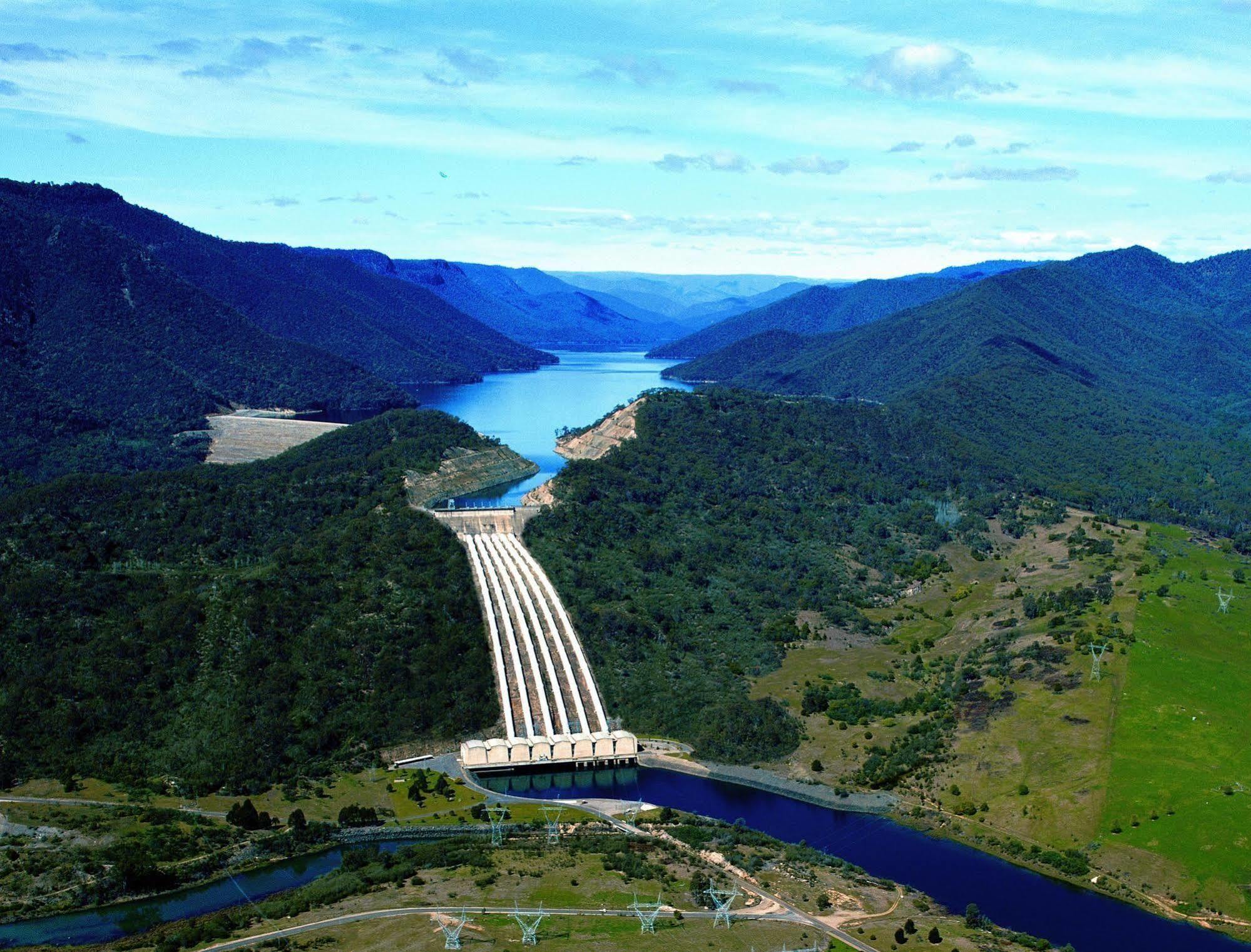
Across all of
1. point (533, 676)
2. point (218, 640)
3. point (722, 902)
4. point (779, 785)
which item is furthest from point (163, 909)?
point (779, 785)

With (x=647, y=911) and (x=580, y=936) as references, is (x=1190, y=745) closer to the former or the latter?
(x=647, y=911)

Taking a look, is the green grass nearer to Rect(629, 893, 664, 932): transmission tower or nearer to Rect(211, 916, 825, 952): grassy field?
Rect(211, 916, 825, 952): grassy field

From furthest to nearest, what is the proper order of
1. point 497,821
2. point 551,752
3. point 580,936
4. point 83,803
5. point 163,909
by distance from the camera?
point 551,752 < point 83,803 < point 497,821 < point 163,909 < point 580,936

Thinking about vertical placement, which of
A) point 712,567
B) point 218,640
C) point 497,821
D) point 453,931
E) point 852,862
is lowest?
point 852,862

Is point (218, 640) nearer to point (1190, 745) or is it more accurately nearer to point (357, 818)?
point (357, 818)

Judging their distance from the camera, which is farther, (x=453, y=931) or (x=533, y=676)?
(x=533, y=676)

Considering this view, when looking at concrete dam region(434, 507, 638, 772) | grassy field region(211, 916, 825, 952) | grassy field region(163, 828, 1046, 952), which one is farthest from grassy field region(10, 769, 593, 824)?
grassy field region(211, 916, 825, 952)

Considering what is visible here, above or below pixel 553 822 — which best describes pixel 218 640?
above

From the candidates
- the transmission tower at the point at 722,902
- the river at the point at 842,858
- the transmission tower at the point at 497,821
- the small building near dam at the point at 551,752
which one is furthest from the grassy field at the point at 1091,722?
the transmission tower at the point at 497,821

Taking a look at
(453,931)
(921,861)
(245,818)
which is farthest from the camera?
(245,818)
